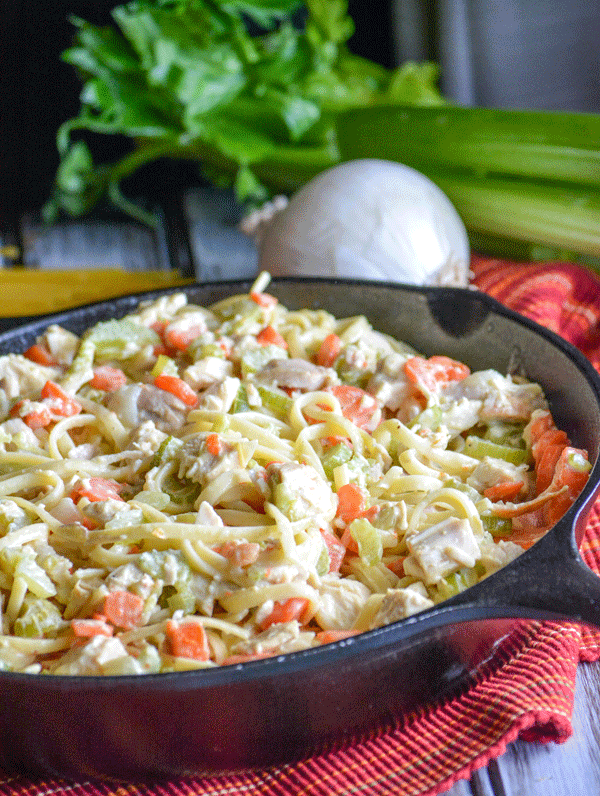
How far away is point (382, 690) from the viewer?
186 centimetres

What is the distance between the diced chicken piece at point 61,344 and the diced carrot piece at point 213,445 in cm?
92

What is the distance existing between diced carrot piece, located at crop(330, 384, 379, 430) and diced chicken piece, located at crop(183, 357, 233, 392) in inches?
15.8

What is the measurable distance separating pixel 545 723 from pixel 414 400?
3.88 feet

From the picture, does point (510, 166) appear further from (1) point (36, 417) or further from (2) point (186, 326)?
(1) point (36, 417)

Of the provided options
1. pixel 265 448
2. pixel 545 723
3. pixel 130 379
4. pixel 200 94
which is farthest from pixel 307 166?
pixel 545 723

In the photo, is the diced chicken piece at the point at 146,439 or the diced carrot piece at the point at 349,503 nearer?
the diced carrot piece at the point at 349,503

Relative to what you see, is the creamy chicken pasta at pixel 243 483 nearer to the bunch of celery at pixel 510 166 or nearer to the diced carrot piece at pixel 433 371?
the diced carrot piece at pixel 433 371

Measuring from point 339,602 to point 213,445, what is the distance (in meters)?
0.60

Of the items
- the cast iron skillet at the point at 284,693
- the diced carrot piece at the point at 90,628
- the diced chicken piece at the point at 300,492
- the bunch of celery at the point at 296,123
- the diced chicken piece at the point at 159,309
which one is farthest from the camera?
the bunch of celery at the point at 296,123

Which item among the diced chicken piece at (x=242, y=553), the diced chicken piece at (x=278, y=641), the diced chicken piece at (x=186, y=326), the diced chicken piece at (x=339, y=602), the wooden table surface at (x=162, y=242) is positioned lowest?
the wooden table surface at (x=162, y=242)

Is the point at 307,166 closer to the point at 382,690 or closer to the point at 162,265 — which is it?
the point at 162,265

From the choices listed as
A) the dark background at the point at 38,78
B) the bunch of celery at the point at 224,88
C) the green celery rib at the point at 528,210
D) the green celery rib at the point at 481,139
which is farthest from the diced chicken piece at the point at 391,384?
the dark background at the point at 38,78

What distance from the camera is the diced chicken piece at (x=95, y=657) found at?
1.92 metres

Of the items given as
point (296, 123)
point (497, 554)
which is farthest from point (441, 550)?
point (296, 123)
